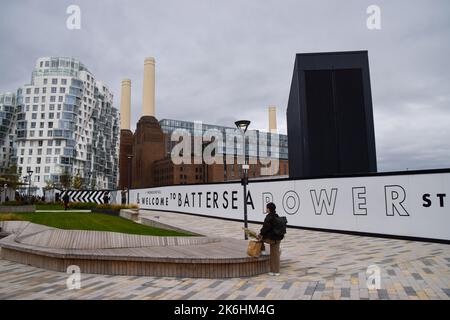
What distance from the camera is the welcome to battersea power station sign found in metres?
12.4

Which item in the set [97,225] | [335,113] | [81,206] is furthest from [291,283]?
[81,206]

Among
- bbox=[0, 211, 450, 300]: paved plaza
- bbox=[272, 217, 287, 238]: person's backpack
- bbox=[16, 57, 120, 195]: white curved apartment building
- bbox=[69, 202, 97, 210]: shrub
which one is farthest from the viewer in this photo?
bbox=[16, 57, 120, 195]: white curved apartment building

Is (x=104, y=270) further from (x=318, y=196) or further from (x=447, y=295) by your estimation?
(x=318, y=196)

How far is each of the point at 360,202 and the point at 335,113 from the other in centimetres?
905

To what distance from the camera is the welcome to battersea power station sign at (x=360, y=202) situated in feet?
40.6

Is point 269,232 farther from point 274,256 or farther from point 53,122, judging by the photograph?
point 53,122

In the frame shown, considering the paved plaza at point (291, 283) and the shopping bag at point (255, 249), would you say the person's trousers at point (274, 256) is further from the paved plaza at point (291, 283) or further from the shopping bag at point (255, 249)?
the paved plaza at point (291, 283)

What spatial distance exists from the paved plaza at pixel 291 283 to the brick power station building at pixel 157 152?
63516 mm

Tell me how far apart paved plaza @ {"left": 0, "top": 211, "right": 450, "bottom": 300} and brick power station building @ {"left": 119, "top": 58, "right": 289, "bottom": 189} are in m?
63.5

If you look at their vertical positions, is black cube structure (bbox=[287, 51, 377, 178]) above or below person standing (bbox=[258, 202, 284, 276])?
above

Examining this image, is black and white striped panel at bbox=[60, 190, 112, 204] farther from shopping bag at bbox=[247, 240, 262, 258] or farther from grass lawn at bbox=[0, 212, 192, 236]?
shopping bag at bbox=[247, 240, 262, 258]

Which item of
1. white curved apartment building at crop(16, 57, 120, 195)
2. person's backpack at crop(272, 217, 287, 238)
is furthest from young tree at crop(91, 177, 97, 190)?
person's backpack at crop(272, 217, 287, 238)

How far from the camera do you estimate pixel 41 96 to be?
314 ft

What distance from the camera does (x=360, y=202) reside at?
14.8 metres
